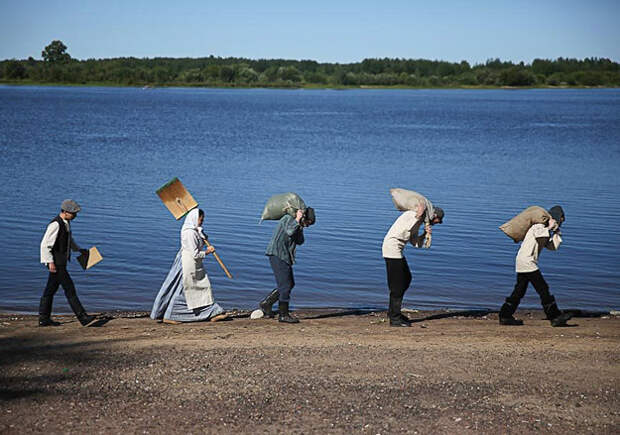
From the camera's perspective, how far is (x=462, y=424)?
340 inches

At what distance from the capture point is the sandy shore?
8.63 meters

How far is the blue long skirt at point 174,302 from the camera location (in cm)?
1255

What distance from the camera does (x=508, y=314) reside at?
1298 cm

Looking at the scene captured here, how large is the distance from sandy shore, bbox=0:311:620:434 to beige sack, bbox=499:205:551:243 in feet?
4.83

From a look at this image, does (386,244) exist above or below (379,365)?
above

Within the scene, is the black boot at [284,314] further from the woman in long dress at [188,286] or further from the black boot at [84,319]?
the black boot at [84,319]

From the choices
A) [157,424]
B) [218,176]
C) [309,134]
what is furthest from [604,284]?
[309,134]

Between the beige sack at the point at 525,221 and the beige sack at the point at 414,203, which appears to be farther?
the beige sack at the point at 525,221

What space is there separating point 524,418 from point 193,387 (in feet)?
12.0

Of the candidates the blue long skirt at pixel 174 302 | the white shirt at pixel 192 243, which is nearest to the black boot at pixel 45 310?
the blue long skirt at pixel 174 302

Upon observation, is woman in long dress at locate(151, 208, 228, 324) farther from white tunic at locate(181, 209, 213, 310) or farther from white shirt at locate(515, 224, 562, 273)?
white shirt at locate(515, 224, 562, 273)

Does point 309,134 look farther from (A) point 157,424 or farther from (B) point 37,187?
(A) point 157,424

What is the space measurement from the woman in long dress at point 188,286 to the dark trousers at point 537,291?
4.54m

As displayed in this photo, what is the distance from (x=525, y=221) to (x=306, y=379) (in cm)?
470
